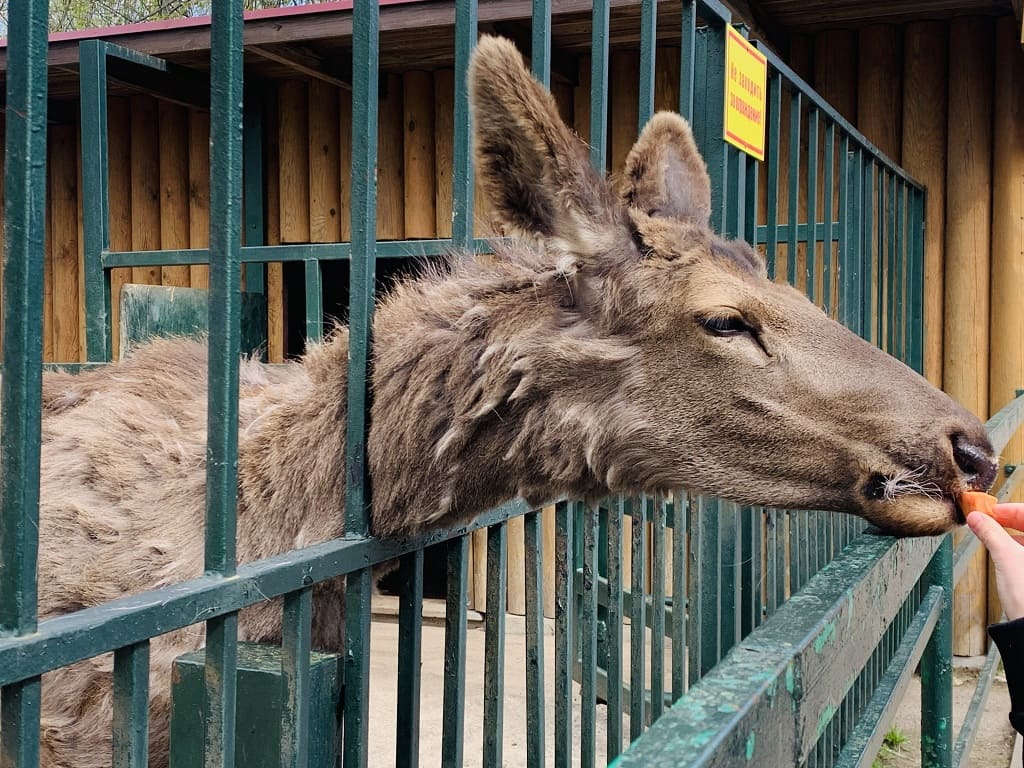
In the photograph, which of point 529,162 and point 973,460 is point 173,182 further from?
point 973,460

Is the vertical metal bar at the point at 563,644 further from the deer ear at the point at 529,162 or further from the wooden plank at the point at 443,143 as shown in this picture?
the wooden plank at the point at 443,143

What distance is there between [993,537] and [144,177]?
7.79 meters

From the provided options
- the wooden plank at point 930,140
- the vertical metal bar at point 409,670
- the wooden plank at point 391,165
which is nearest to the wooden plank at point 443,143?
the wooden plank at point 391,165

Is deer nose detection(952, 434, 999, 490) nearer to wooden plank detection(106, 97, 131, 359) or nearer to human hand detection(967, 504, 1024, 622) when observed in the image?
human hand detection(967, 504, 1024, 622)

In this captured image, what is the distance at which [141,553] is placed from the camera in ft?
8.62

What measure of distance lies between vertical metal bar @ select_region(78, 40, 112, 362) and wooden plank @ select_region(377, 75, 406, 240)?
3.43 meters

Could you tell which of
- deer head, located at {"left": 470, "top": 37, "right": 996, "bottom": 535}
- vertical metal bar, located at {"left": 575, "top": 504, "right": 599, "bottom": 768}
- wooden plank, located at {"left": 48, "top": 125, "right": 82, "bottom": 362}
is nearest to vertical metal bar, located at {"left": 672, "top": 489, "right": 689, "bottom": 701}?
vertical metal bar, located at {"left": 575, "top": 504, "right": 599, "bottom": 768}

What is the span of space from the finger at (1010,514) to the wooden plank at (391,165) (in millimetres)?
5929

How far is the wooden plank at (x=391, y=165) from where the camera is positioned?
782cm

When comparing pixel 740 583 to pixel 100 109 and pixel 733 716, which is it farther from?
pixel 100 109

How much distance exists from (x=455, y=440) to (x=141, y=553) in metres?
0.88

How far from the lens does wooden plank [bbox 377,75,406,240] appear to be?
782 centimetres

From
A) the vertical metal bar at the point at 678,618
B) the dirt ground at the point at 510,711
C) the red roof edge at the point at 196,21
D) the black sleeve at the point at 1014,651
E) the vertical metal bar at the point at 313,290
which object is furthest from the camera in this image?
the red roof edge at the point at 196,21

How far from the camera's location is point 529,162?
2.34 meters
